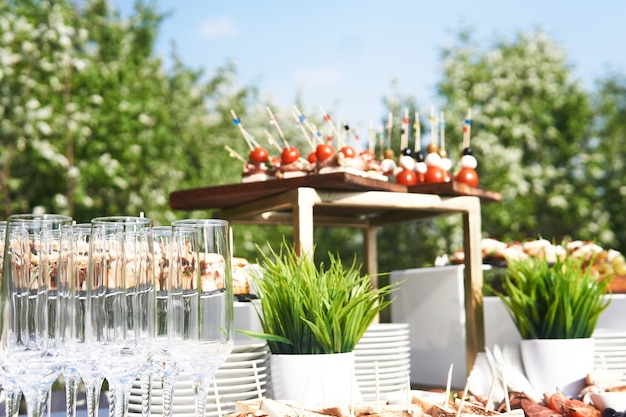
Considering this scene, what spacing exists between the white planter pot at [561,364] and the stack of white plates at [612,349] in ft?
0.67

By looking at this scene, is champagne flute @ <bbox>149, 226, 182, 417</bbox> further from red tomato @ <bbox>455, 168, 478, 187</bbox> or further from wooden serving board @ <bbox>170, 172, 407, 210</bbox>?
red tomato @ <bbox>455, 168, 478, 187</bbox>

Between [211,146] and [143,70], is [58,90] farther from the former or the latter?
[211,146]

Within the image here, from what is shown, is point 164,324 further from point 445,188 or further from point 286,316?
point 445,188

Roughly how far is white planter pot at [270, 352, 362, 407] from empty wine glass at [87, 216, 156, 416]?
52cm

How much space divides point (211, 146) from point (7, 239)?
966cm

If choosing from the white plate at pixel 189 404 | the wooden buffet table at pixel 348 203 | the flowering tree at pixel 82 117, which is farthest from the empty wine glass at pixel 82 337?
the flowering tree at pixel 82 117

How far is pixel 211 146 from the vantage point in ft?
35.4

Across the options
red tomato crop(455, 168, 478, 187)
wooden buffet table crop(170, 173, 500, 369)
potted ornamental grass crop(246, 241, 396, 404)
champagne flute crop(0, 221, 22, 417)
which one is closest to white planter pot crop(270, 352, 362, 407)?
potted ornamental grass crop(246, 241, 396, 404)

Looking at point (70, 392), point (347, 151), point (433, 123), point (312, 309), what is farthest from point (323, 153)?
point (70, 392)

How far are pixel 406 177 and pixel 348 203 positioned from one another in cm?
46

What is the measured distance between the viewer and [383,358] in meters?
2.21

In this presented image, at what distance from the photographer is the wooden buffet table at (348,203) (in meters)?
2.20

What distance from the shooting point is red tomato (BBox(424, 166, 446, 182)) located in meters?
2.70

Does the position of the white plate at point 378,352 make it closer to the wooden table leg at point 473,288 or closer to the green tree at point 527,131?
the wooden table leg at point 473,288
